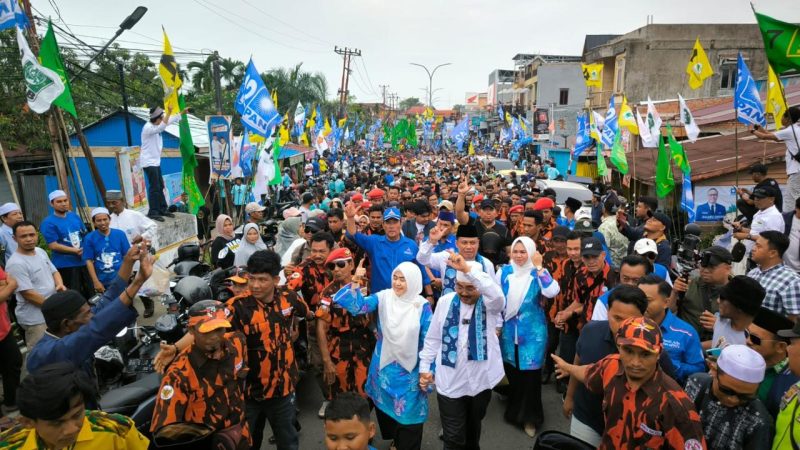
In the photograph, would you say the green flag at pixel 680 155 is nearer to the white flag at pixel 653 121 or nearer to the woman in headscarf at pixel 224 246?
the white flag at pixel 653 121

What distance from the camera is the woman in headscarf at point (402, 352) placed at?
367 centimetres

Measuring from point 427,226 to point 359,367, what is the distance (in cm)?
304

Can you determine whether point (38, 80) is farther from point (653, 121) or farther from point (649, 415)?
point (653, 121)

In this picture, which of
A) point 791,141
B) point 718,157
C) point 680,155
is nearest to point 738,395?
point 791,141

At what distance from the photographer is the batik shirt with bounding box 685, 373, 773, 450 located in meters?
2.40

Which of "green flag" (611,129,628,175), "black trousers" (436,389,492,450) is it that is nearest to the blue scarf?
"black trousers" (436,389,492,450)

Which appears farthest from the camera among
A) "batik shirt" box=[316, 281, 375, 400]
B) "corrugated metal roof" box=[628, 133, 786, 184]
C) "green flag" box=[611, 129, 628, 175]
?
"green flag" box=[611, 129, 628, 175]

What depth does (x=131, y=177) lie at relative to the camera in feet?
29.0

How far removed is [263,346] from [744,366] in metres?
2.79

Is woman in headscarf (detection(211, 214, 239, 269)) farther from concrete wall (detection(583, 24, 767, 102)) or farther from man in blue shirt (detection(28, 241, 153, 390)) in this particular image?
concrete wall (detection(583, 24, 767, 102))

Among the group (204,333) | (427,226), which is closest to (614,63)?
(427,226)

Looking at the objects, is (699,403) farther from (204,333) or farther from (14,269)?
(14,269)

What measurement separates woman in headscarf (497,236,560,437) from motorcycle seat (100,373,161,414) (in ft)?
9.16

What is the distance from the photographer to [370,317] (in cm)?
421
